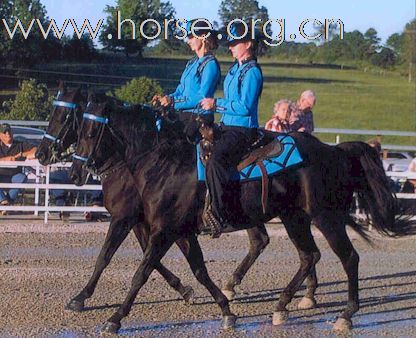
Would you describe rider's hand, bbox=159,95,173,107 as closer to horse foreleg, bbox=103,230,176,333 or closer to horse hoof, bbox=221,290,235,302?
horse foreleg, bbox=103,230,176,333

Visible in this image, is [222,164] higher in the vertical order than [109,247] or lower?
higher

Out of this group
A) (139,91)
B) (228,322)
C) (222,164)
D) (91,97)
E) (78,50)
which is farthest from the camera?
(78,50)

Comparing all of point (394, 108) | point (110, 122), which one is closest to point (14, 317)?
point (110, 122)

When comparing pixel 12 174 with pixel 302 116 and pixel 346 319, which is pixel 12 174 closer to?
pixel 302 116

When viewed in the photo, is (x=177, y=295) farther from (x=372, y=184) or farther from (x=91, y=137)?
(x=372, y=184)

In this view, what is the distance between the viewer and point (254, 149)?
6.97 metres

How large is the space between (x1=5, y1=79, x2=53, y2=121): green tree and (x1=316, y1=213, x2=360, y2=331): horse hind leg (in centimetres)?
1338

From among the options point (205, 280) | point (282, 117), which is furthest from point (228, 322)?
point (282, 117)

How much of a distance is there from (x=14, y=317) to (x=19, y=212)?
7160 millimetres

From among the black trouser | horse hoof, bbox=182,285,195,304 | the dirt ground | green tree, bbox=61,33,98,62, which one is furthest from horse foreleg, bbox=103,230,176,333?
green tree, bbox=61,33,98,62

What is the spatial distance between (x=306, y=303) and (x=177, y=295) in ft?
3.79

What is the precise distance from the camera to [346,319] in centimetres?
702

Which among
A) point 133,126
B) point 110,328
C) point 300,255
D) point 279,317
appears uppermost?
point 133,126

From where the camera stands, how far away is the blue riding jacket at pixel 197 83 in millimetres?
7473
